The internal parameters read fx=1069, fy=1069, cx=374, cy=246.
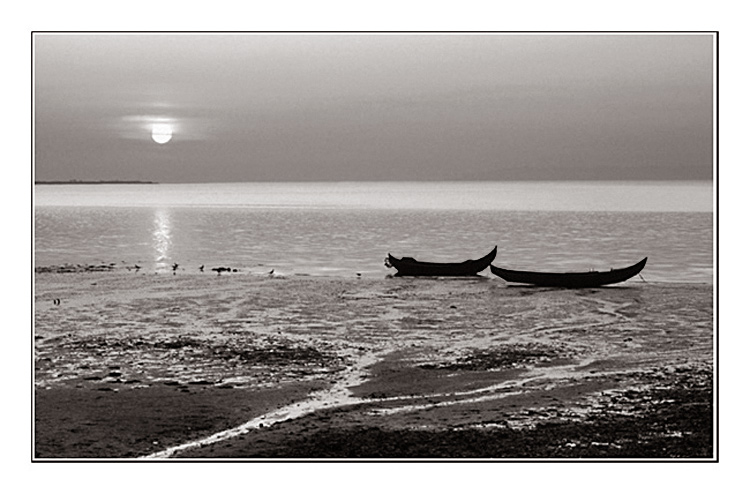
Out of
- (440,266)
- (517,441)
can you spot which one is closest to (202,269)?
(440,266)

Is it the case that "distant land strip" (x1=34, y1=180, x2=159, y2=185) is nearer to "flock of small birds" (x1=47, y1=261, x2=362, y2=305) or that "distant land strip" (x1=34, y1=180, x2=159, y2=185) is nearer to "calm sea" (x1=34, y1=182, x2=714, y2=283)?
"calm sea" (x1=34, y1=182, x2=714, y2=283)

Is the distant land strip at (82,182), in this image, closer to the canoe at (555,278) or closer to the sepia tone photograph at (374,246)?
the sepia tone photograph at (374,246)

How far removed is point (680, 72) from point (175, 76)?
263 cm

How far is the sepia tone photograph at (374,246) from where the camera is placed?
5309mm

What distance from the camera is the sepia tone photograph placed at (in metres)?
5.31

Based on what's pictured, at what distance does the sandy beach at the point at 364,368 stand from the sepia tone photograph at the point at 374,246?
0.05 feet

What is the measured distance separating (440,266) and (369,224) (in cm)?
53

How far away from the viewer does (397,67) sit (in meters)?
5.60

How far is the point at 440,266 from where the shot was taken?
19.9ft

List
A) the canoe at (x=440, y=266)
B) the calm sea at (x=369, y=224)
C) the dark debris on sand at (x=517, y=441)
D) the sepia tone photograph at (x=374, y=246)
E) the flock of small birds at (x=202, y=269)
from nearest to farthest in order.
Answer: the dark debris on sand at (x=517, y=441) < the sepia tone photograph at (x=374, y=246) < the flock of small birds at (x=202, y=269) < the calm sea at (x=369, y=224) < the canoe at (x=440, y=266)

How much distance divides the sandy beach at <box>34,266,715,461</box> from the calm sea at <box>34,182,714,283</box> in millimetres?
133

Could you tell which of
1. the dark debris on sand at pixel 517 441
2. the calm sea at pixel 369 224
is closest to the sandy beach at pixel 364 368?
the dark debris on sand at pixel 517 441
